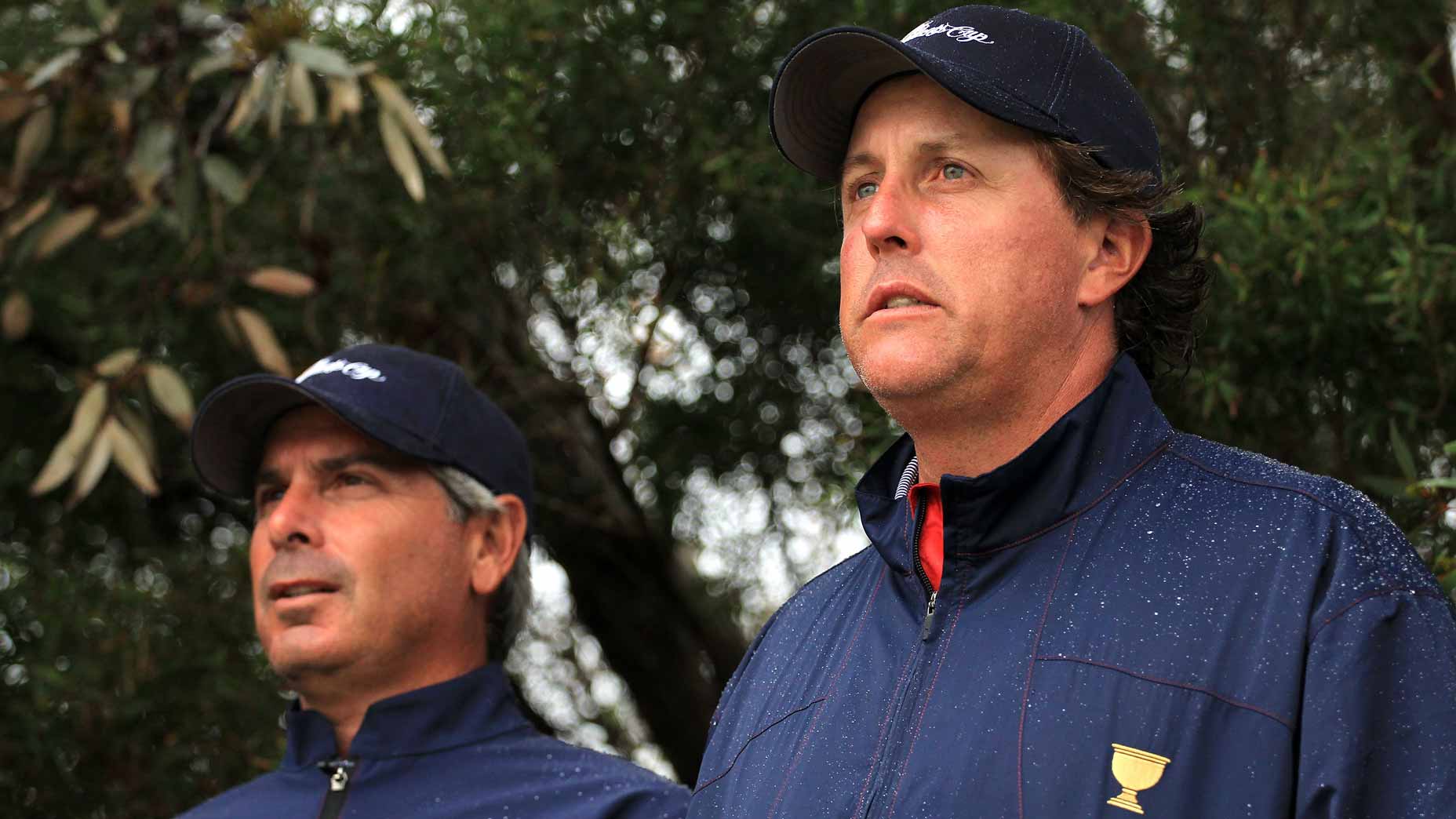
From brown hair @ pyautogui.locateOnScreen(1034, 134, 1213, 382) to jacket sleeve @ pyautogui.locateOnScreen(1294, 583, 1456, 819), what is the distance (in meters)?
0.61

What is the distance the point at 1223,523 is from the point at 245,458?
7.11 ft

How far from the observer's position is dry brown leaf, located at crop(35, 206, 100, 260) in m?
3.79

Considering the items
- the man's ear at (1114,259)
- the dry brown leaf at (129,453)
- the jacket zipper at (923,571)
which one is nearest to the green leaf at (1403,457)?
the man's ear at (1114,259)

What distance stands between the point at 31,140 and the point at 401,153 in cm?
98

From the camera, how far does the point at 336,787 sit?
9.64ft

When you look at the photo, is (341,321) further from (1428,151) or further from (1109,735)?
(1109,735)

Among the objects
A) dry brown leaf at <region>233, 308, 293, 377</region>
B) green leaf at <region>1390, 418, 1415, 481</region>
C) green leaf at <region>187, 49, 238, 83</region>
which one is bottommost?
dry brown leaf at <region>233, 308, 293, 377</region>

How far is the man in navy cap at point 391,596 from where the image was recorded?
293 centimetres

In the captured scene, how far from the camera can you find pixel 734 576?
469 centimetres

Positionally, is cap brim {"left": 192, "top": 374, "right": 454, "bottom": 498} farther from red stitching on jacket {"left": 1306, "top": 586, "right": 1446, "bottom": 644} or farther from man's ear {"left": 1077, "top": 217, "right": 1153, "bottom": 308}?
red stitching on jacket {"left": 1306, "top": 586, "right": 1446, "bottom": 644}

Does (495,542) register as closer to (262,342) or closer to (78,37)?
(262,342)

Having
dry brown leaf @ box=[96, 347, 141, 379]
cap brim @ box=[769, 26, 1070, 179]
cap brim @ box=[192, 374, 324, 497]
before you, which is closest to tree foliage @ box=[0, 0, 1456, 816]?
dry brown leaf @ box=[96, 347, 141, 379]

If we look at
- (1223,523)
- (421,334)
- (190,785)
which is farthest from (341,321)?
(1223,523)

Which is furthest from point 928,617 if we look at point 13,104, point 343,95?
point 13,104
